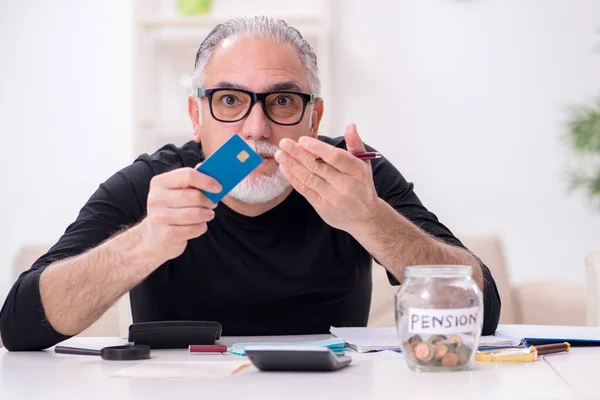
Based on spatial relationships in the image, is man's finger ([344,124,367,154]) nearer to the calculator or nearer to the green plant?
the calculator

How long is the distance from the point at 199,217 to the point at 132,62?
216 centimetres

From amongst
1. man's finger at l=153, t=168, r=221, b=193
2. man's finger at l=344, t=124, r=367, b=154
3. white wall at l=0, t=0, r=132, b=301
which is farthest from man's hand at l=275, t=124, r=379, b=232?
white wall at l=0, t=0, r=132, b=301

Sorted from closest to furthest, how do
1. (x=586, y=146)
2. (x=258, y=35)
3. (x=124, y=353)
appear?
(x=124, y=353) < (x=258, y=35) < (x=586, y=146)

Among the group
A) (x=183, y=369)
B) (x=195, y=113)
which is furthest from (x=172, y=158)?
(x=183, y=369)

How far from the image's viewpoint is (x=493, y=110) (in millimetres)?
3338

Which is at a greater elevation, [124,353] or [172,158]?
[172,158]

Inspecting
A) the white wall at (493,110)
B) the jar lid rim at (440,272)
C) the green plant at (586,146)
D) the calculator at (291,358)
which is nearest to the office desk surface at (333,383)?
the calculator at (291,358)

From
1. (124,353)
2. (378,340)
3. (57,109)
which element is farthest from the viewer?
(57,109)

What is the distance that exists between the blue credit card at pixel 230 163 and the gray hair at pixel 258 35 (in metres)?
0.64

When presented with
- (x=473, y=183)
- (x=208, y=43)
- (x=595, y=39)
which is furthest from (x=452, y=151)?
(x=208, y=43)

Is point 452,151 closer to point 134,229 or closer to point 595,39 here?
point 595,39

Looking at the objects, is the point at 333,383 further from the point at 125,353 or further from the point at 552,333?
the point at 552,333

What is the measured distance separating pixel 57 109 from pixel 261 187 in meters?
2.09

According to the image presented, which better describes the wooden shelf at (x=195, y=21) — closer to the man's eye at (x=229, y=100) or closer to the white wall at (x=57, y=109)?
the white wall at (x=57, y=109)
